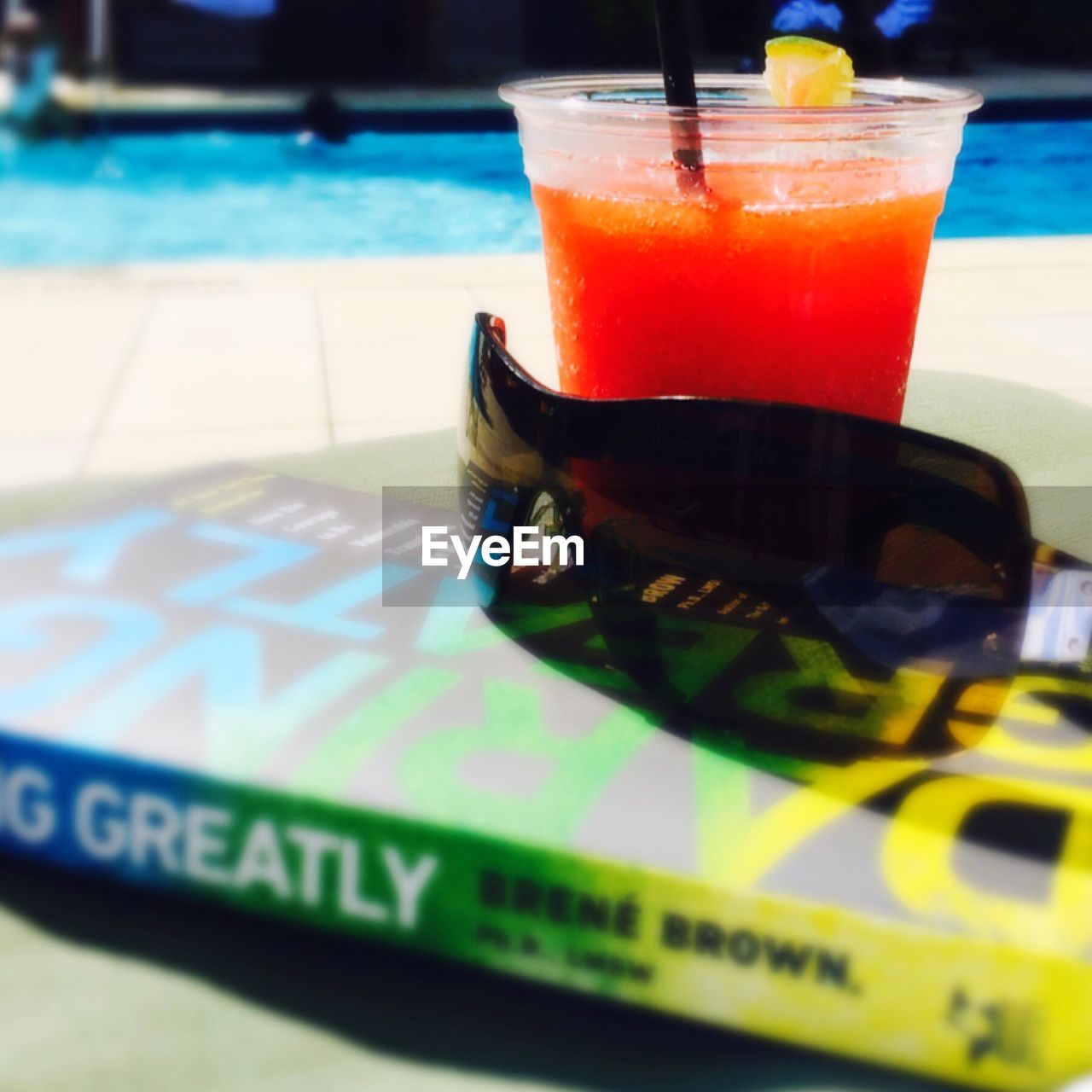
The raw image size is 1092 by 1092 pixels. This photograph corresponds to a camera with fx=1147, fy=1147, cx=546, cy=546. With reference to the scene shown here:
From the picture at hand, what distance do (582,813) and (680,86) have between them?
367 mm

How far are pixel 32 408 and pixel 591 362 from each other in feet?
3.77

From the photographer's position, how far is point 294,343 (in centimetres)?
180

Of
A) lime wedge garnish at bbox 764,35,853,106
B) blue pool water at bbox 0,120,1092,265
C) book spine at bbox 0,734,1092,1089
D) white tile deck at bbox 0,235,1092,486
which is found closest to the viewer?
book spine at bbox 0,734,1092,1089

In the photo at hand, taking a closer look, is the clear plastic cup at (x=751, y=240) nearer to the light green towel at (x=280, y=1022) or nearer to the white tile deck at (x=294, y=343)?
the light green towel at (x=280, y=1022)

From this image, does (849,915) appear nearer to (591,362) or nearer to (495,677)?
(495,677)

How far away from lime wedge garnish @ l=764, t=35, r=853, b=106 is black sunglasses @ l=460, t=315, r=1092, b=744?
21 centimetres

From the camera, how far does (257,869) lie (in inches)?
13.0

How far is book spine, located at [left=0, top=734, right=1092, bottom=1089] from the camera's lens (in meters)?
0.28

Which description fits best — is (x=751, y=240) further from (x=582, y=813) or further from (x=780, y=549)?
(x=582, y=813)

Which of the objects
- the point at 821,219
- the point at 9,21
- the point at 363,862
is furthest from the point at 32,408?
the point at 9,21

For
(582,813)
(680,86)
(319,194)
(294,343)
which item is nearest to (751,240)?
(680,86)

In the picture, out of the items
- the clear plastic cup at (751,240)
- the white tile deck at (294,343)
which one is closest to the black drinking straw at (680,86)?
the clear plastic cup at (751,240)

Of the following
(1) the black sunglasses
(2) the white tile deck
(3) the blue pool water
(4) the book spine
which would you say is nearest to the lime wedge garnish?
(1) the black sunglasses

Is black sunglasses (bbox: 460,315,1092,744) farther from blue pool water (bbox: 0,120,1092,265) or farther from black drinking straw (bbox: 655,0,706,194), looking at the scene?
blue pool water (bbox: 0,120,1092,265)
